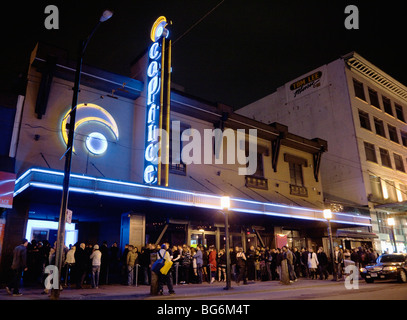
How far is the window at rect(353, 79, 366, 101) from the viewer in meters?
34.6

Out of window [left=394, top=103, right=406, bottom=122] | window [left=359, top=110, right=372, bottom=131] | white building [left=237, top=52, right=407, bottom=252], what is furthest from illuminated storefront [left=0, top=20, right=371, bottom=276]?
window [left=394, top=103, right=406, bottom=122]

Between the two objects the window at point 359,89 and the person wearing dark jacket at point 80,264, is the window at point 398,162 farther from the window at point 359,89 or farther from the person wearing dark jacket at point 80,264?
the person wearing dark jacket at point 80,264

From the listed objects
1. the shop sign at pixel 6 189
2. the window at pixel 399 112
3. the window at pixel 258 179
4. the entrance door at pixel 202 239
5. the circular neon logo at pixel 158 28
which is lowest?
the entrance door at pixel 202 239

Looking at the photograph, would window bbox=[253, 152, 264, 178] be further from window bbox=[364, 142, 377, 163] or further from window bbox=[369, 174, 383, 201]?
window bbox=[364, 142, 377, 163]

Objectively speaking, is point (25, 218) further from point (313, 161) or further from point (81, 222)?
point (313, 161)

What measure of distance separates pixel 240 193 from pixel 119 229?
801cm

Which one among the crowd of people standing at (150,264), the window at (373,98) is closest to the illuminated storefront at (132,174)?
the crowd of people standing at (150,264)

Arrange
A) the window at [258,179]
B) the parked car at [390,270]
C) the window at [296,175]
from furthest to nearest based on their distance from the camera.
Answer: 1. the window at [296,175]
2. the window at [258,179]
3. the parked car at [390,270]

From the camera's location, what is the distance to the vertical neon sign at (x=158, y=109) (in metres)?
15.9

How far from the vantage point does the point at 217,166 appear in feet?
70.6

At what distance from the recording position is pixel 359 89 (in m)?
35.1

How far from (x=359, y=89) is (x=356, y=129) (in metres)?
5.29

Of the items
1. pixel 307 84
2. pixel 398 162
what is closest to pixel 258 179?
pixel 307 84
